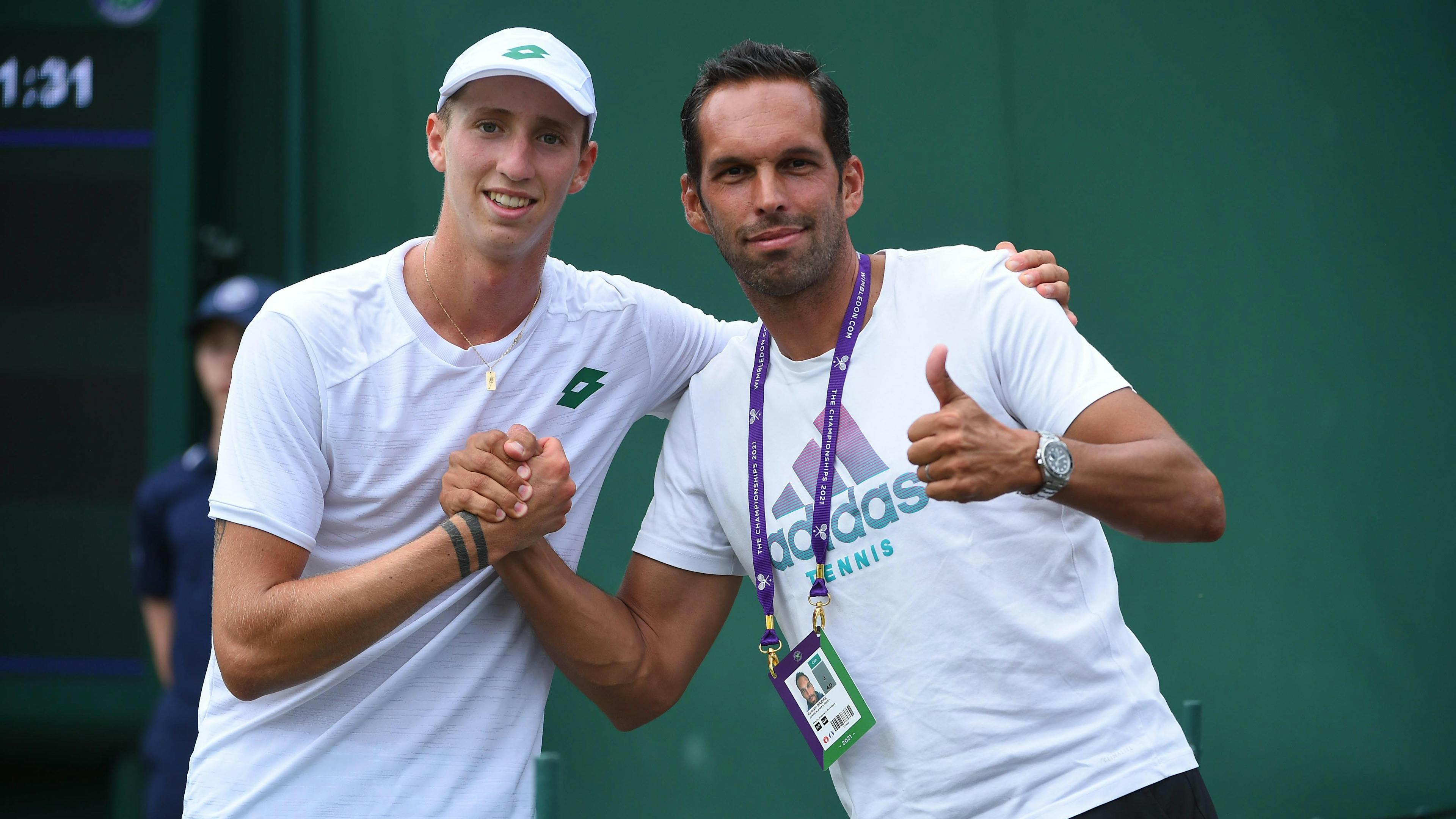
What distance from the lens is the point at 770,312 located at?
2.20 m

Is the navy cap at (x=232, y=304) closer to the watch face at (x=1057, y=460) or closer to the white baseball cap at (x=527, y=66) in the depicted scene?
the white baseball cap at (x=527, y=66)

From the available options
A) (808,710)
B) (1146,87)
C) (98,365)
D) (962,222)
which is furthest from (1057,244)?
(98,365)

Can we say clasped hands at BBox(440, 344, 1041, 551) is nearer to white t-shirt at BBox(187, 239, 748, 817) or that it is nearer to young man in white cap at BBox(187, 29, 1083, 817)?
young man in white cap at BBox(187, 29, 1083, 817)

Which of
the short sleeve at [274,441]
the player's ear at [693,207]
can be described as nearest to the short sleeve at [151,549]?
the short sleeve at [274,441]

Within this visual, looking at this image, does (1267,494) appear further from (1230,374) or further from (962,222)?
(962,222)

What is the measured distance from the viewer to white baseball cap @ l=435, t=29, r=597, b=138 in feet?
6.80

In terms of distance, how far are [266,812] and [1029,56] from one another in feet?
11.0

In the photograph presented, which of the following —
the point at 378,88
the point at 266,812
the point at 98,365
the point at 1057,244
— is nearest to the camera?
the point at 266,812

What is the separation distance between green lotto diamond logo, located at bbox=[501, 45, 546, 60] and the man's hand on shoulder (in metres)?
0.91

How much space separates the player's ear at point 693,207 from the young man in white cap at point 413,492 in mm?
219

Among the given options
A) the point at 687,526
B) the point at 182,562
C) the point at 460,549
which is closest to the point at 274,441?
the point at 460,549

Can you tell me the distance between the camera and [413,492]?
2057 millimetres

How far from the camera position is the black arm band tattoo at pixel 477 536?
6.31 ft

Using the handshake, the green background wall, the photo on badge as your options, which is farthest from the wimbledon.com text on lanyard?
the green background wall
